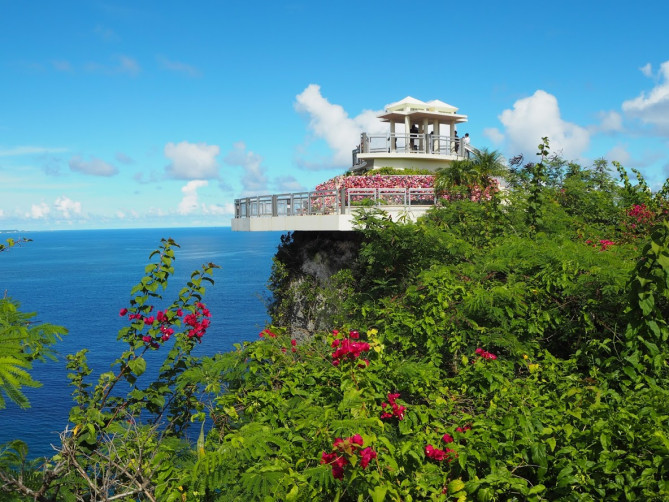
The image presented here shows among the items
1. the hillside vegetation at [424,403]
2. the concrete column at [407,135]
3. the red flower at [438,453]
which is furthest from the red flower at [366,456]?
the concrete column at [407,135]

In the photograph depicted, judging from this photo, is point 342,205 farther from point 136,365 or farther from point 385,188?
point 136,365

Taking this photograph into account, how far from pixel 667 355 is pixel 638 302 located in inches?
25.8

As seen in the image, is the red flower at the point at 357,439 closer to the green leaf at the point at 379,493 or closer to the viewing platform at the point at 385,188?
the green leaf at the point at 379,493

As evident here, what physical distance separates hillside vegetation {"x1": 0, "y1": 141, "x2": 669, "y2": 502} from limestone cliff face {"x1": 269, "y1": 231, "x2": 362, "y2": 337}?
9.26 m

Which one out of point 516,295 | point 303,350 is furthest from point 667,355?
point 303,350

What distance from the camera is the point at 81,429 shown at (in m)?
6.26

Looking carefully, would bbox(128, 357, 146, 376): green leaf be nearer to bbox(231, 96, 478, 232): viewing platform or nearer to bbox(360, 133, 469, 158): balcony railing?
bbox(231, 96, 478, 232): viewing platform

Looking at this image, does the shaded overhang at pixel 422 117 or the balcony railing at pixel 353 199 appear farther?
the shaded overhang at pixel 422 117

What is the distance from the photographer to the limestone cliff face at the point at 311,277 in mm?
20188

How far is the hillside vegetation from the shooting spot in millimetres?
4617

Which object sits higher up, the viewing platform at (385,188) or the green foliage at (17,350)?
the viewing platform at (385,188)

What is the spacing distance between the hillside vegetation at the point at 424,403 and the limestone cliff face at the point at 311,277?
9258 mm

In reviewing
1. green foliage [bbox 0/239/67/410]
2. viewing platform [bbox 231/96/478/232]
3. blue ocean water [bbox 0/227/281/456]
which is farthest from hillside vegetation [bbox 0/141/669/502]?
viewing platform [bbox 231/96/478/232]

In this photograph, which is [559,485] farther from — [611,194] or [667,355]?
[611,194]
